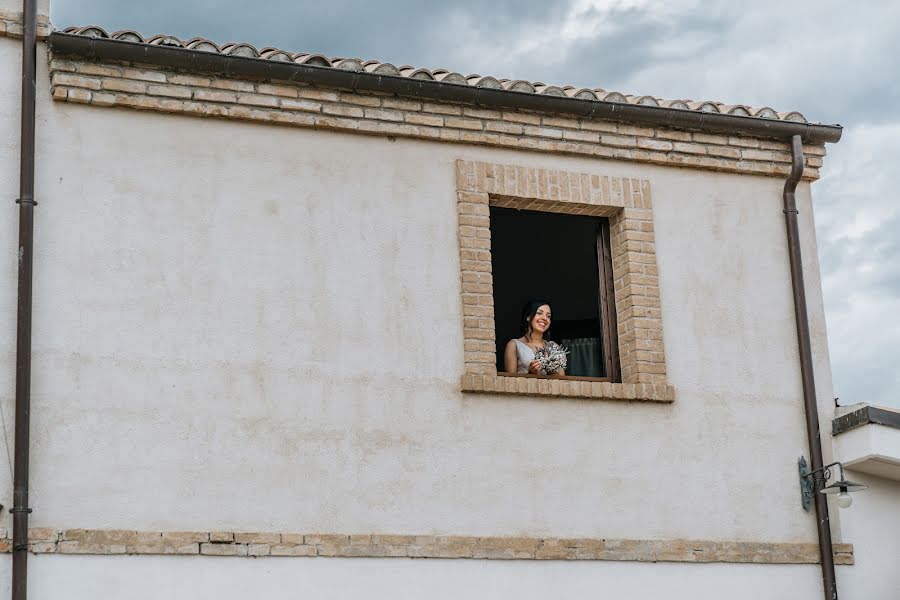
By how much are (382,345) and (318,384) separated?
0.58m

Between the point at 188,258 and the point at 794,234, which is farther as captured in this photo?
the point at 794,234

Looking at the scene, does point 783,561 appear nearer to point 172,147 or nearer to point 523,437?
point 523,437

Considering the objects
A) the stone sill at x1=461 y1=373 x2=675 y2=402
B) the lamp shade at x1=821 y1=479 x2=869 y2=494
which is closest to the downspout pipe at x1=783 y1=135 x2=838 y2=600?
the lamp shade at x1=821 y1=479 x2=869 y2=494

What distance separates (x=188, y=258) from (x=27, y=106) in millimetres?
1442

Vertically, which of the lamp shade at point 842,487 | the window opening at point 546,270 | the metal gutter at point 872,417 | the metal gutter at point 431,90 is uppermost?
the metal gutter at point 431,90

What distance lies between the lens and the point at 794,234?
12430mm

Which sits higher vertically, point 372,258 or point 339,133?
point 339,133

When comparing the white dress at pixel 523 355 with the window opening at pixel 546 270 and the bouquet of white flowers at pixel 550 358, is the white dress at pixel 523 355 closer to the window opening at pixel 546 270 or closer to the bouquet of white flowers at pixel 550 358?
the bouquet of white flowers at pixel 550 358

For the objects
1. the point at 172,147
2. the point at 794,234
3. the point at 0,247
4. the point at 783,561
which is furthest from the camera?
the point at 794,234

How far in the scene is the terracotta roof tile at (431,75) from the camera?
422 inches

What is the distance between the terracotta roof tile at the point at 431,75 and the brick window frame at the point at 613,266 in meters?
0.60

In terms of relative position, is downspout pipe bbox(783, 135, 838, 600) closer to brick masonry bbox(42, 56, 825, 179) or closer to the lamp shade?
brick masonry bbox(42, 56, 825, 179)

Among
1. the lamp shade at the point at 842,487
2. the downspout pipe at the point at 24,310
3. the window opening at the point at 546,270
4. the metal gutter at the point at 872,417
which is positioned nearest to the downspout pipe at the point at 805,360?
the metal gutter at the point at 872,417

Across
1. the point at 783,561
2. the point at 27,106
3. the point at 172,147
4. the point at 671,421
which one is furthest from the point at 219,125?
the point at 783,561
